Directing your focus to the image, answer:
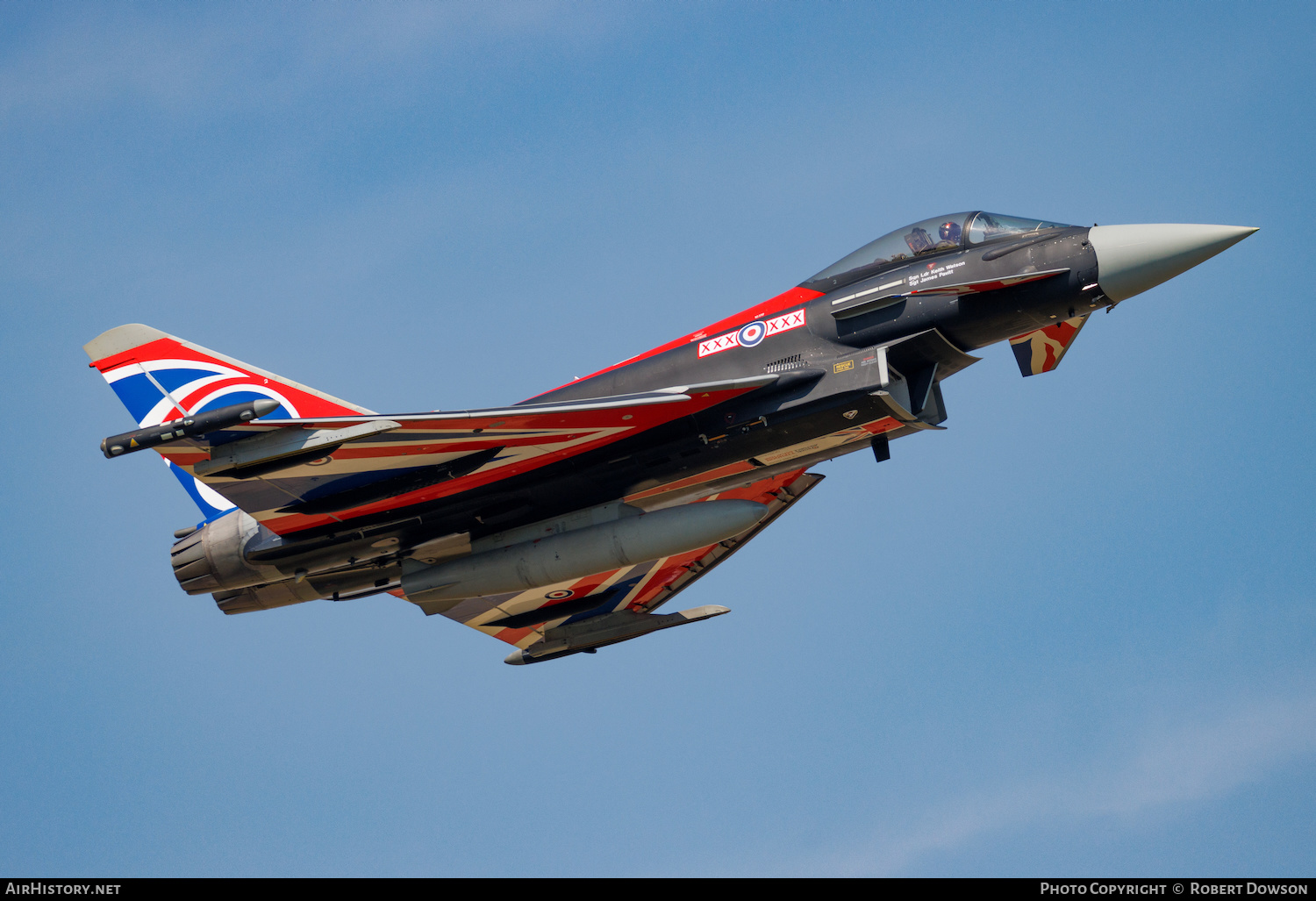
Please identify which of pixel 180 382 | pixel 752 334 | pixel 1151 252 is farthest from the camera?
pixel 180 382

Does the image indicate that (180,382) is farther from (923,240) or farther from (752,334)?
(923,240)

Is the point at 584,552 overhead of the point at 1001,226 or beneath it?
beneath

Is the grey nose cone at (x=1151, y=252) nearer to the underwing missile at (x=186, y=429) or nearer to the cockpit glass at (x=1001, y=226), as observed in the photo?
the cockpit glass at (x=1001, y=226)

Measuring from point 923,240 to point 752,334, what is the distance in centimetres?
266

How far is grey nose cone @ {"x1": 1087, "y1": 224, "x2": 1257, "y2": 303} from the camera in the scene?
15562 millimetres

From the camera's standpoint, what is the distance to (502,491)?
695 inches

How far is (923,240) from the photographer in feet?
54.5

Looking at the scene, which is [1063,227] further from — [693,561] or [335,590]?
[335,590]

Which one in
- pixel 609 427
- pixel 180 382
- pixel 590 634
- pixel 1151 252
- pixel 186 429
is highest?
pixel 180 382

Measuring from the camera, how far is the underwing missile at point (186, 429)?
14875mm
